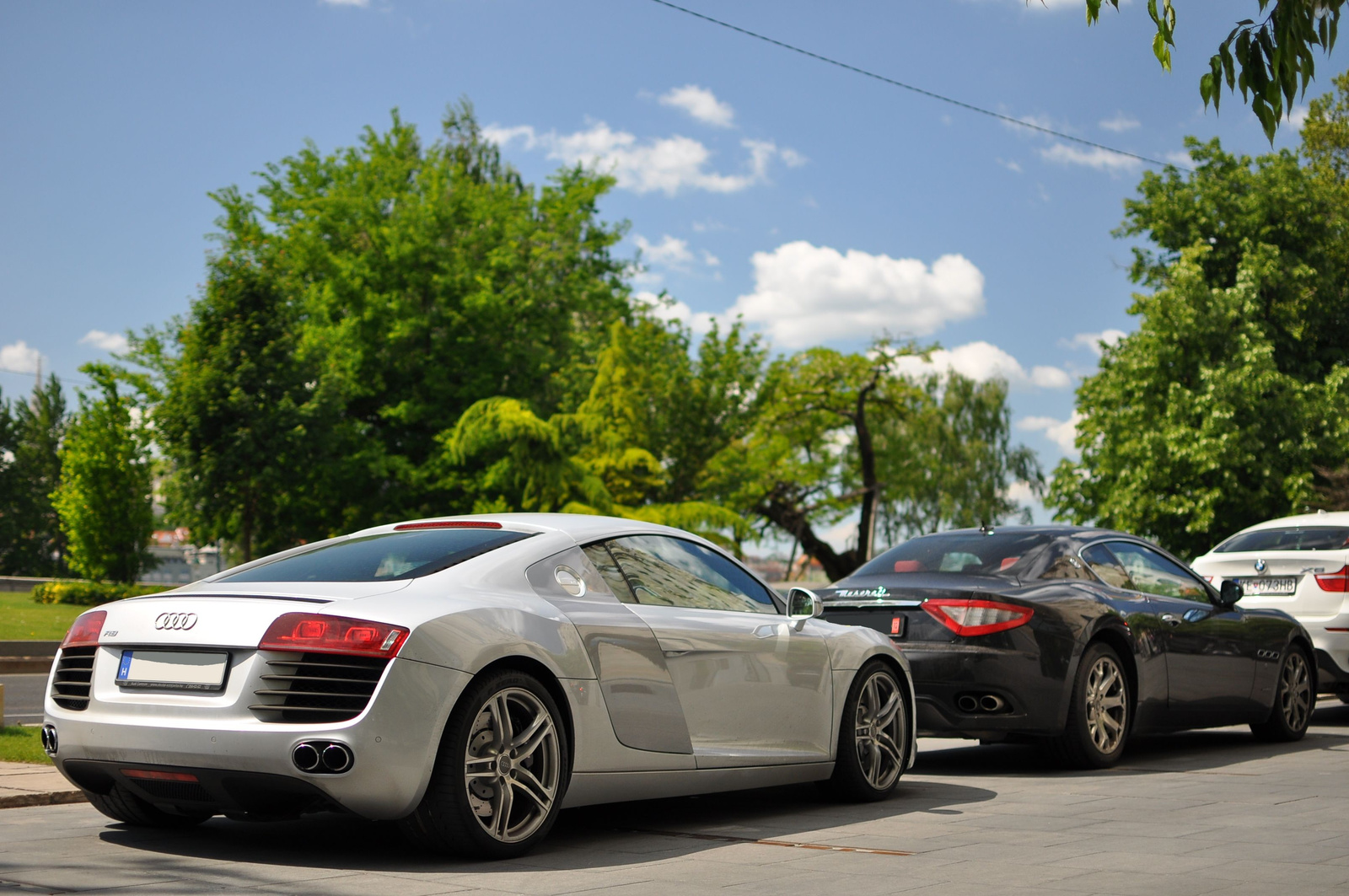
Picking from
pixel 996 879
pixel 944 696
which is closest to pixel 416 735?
pixel 996 879

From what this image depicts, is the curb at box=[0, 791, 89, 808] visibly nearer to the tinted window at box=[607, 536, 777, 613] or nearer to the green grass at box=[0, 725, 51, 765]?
the green grass at box=[0, 725, 51, 765]

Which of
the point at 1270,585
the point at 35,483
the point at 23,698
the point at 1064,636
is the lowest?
the point at 23,698

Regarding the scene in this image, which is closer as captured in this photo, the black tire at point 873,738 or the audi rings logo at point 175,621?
the audi rings logo at point 175,621

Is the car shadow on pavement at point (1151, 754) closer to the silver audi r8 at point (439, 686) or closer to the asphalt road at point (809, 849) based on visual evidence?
the asphalt road at point (809, 849)

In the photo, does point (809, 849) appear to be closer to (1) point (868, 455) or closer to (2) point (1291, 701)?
(2) point (1291, 701)

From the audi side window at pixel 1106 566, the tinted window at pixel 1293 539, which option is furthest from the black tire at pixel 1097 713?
the tinted window at pixel 1293 539

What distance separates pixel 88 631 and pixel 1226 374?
106 feet

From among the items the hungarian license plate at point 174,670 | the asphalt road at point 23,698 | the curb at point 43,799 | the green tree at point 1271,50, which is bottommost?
the asphalt road at point 23,698

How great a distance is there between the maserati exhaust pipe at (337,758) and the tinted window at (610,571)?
1.51 m

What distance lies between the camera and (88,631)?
528 cm

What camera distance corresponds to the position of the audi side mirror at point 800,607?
6.69m

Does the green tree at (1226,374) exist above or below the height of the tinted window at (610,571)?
above

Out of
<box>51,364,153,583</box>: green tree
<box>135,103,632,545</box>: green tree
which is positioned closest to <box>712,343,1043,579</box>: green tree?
<box>135,103,632,545</box>: green tree

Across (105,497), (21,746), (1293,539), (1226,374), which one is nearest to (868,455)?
(1226,374)
